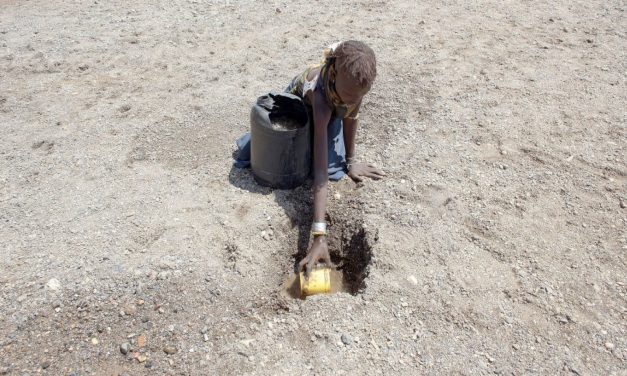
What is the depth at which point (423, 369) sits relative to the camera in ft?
6.69

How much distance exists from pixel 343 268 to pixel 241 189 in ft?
2.43

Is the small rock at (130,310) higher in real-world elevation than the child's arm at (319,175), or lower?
lower

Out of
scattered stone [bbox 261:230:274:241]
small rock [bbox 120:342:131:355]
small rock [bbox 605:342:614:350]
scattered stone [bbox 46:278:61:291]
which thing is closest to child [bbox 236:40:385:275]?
scattered stone [bbox 261:230:274:241]

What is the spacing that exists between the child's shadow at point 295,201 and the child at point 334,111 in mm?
132

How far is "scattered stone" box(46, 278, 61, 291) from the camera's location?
2.25 m

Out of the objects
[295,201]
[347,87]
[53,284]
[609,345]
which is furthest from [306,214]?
[609,345]

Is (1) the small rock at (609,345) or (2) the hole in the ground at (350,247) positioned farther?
(2) the hole in the ground at (350,247)

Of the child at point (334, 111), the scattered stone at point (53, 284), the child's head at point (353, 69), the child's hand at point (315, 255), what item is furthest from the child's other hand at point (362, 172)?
the scattered stone at point (53, 284)

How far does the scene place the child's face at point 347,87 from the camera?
2203mm

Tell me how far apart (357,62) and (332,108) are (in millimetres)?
367

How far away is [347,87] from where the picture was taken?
7.35ft

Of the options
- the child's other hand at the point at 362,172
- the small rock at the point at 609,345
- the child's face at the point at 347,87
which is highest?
the child's face at the point at 347,87

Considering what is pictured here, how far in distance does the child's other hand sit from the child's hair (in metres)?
0.81

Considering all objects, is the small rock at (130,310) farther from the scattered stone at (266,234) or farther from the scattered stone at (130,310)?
the scattered stone at (266,234)
